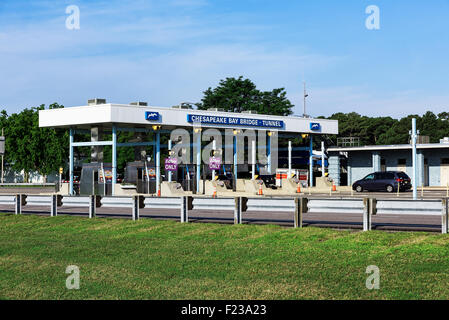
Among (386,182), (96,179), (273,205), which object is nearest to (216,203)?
(273,205)

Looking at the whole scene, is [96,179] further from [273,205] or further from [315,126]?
[273,205]

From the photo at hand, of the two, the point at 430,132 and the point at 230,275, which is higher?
the point at 430,132

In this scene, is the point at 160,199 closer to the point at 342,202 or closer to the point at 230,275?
the point at 342,202

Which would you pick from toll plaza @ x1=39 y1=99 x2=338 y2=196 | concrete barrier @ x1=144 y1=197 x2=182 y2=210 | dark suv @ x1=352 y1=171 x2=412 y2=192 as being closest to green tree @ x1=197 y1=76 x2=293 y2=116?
toll plaza @ x1=39 y1=99 x2=338 y2=196

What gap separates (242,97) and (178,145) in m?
41.9

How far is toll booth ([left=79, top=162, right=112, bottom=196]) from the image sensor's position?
4247 cm

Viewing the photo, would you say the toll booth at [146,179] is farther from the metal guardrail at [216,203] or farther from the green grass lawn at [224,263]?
the green grass lawn at [224,263]

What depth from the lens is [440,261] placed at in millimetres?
9883

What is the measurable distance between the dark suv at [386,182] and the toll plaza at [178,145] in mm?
3821

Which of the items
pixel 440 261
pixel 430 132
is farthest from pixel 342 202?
pixel 430 132

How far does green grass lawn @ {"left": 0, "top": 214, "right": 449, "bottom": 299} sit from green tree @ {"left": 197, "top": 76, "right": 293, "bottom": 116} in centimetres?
7434

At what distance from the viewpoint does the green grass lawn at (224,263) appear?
848cm

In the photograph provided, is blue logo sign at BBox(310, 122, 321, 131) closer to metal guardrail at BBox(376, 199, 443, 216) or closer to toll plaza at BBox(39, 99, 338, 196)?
toll plaza at BBox(39, 99, 338, 196)
